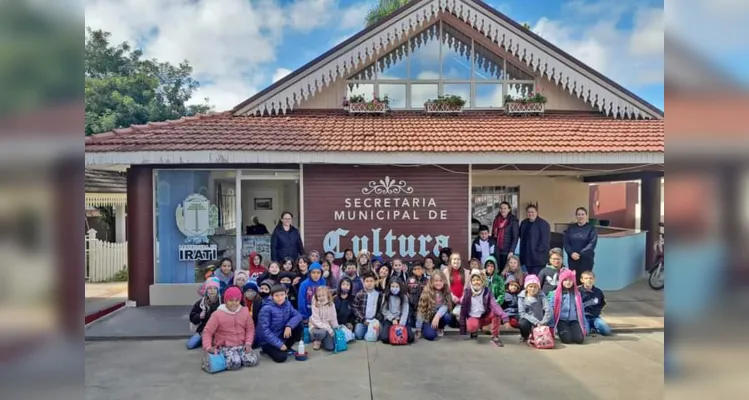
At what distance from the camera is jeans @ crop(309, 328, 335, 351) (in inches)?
235

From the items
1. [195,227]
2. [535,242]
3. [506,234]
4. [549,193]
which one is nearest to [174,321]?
[195,227]

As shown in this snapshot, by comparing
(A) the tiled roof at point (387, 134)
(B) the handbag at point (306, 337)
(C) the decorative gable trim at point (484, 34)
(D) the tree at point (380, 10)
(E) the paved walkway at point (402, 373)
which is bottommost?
(E) the paved walkway at point (402, 373)

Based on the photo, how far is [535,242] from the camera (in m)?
7.93

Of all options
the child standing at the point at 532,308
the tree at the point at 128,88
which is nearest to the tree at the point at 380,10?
the tree at the point at 128,88

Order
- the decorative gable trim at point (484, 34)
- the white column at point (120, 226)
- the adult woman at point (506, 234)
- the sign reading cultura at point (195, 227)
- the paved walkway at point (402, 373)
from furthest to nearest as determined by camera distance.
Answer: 1. the white column at point (120, 226)
2. the decorative gable trim at point (484, 34)
3. the sign reading cultura at point (195, 227)
4. the adult woman at point (506, 234)
5. the paved walkway at point (402, 373)

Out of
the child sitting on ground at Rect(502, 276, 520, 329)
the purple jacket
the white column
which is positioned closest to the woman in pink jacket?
the purple jacket

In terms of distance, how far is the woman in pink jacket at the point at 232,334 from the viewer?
5375 mm

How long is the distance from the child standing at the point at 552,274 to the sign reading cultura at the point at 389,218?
7.81 ft

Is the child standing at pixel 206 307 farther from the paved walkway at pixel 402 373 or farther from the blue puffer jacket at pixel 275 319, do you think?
the blue puffer jacket at pixel 275 319

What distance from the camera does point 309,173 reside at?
877 cm
